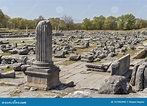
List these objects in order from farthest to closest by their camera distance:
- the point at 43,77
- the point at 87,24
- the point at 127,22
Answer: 1. the point at 87,24
2. the point at 127,22
3. the point at 43,77

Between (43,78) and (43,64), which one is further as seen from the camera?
(43,64)

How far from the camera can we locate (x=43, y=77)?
972cm

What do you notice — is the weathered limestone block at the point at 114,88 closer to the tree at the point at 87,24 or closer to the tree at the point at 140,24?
the tree at the point at 87,24

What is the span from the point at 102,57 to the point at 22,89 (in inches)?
392


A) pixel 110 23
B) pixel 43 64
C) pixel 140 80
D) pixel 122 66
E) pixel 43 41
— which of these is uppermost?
pixel 110 23

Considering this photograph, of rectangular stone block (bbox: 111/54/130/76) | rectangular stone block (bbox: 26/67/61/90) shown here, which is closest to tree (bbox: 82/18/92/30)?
rectangular stone block (bbox: 111/54/130/76)

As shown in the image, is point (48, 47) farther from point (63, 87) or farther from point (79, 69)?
point (79, 69)

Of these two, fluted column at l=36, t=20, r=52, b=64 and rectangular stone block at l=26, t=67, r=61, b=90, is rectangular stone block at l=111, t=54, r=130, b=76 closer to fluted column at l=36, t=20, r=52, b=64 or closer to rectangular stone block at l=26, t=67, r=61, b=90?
rectangular stone block at l=26, t=67, r=61, b=90

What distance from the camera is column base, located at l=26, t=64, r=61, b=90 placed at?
9.68 metres

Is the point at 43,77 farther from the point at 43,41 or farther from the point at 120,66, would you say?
the point at 120,66

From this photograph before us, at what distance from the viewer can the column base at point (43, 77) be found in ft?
31.8

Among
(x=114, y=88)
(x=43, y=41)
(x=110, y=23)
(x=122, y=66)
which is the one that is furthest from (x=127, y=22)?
(x=114, y=88)

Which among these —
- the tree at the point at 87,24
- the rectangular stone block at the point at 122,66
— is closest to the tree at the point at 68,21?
the tree at the point at 87,24

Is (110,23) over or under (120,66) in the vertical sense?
over
